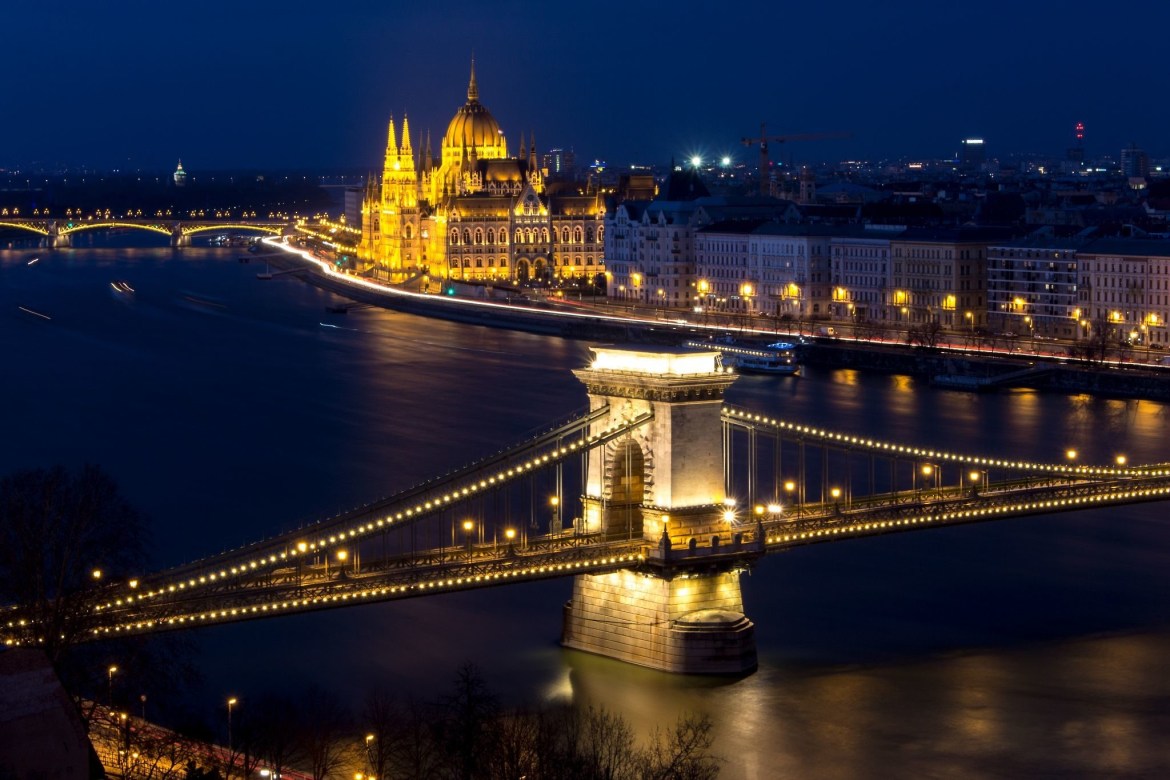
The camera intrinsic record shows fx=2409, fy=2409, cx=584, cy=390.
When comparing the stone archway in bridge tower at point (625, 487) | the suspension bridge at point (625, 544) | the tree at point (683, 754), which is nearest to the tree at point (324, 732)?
the suspension bridge at point (625, 544)

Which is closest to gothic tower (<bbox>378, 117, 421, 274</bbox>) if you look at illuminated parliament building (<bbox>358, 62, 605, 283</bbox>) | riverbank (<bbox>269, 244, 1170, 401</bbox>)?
illuminated parliament building (<bbox>358, 62, 605, 283</bbox>)

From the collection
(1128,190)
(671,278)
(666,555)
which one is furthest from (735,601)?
(1128,190)

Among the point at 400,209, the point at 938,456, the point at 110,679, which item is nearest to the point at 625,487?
the point at 938,456

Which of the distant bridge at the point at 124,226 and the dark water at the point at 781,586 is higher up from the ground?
the distant bridge at the point at 124,226

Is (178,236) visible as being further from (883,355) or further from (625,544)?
(625,544)

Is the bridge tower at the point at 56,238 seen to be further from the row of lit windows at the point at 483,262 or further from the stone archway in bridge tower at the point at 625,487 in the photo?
the stone archway in bridge tower at the point at 625,487

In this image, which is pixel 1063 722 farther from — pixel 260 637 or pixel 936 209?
pixel 936 209
